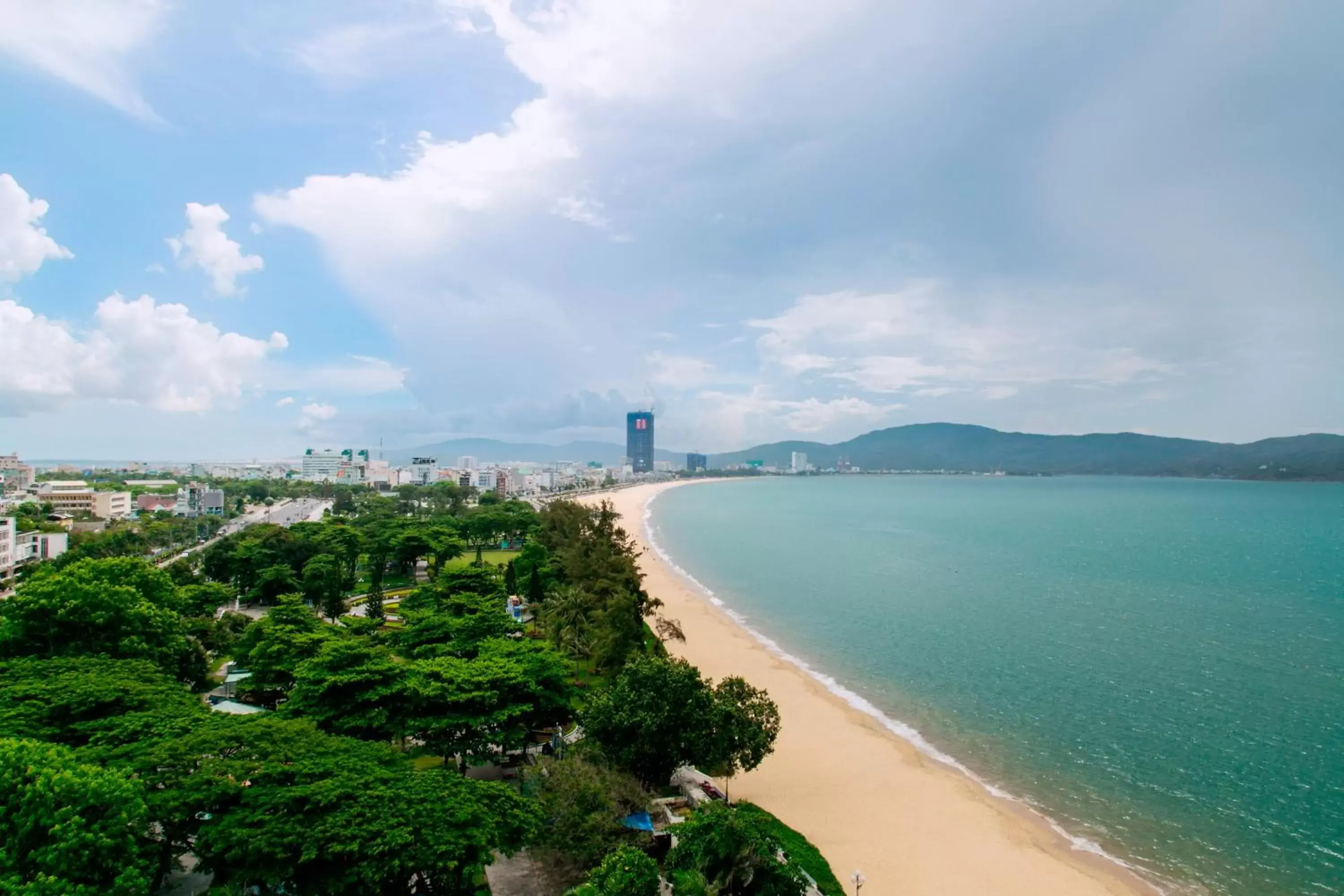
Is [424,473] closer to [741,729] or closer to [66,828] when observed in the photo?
[741,729]

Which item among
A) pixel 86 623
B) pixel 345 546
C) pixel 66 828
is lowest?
pixel 345 546

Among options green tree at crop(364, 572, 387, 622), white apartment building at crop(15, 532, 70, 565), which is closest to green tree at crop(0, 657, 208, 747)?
green tree at crop(364, 572, 387, 622)

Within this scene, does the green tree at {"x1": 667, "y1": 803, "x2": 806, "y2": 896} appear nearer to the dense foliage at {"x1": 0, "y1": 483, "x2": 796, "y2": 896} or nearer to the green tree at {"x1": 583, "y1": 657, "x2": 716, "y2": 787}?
the dense foliage at {"x1": 0, "y1": 483, "x2": 796, "y2": 896}

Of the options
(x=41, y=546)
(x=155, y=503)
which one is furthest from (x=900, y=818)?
(x=155, y=503)

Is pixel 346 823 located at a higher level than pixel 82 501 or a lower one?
lower

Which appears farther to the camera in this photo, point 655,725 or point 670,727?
point 670,727

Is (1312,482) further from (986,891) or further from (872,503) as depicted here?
(986,891)

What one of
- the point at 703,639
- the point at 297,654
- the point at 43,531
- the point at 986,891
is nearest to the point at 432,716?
the point at 297,654
